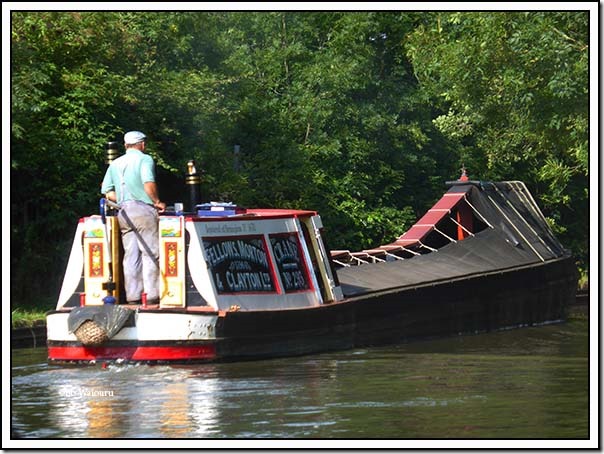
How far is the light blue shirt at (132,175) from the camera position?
20297mm

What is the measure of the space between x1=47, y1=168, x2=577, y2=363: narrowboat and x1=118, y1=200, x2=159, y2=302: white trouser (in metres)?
0.14

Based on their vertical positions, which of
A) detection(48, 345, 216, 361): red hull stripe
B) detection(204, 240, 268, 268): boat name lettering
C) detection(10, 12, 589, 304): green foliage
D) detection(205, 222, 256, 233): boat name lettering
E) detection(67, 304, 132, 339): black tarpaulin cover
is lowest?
detection(48, 345, 216, 361): red hull stripe

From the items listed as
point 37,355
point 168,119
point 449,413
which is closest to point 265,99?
point 168,119

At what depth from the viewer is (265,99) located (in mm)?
34094

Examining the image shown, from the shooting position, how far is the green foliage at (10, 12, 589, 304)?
26156 millimetres

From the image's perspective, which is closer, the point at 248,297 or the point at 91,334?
the point at 91,334

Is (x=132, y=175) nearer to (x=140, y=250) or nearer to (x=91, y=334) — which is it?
(x=140, y=250)

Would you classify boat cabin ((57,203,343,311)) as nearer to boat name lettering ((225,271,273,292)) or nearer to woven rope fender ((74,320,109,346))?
boat name lettering ((225,271,273,292))

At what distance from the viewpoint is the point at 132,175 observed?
2036 cm

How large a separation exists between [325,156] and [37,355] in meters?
12.7

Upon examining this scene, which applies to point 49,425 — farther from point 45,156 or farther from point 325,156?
point 325,156

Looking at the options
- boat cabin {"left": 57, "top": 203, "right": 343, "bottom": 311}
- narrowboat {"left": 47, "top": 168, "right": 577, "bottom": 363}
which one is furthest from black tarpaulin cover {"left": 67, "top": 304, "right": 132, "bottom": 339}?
boat cabin {"left": 57, "top": 203, "right": 343, "bottom": 311}

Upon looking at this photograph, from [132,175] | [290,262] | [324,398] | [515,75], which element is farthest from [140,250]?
[515,75]

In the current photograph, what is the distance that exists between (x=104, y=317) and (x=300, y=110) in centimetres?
1438
